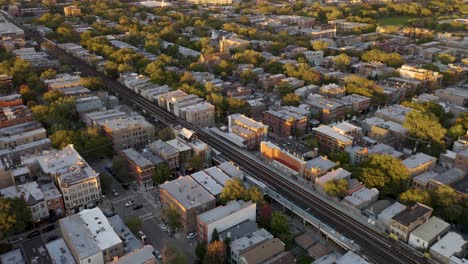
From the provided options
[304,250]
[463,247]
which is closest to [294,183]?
[304,250]

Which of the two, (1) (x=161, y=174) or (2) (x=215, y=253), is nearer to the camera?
(2) (x=215, y=253)

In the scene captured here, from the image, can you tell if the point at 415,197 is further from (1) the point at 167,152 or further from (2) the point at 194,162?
(1) the point at 167,152

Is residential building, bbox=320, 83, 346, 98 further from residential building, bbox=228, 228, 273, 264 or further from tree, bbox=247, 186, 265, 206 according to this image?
residential building, bbox=228, 228, 273, 264

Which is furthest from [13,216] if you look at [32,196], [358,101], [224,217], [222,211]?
[358,101]

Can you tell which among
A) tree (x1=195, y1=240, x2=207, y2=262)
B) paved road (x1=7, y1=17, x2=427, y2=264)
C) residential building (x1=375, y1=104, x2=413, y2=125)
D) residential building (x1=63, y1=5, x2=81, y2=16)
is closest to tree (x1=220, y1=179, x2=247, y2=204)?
tree (x1=195, y1=240, x2=207, y2=262)

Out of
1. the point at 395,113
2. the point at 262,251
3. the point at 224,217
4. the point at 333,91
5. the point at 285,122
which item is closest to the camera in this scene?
the point at 262,251

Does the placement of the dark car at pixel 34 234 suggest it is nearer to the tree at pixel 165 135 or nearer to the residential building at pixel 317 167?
the tree at pixel 165 135
